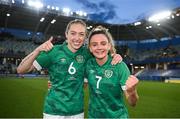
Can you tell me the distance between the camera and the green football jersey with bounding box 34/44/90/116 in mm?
4395

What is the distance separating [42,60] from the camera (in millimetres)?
4578

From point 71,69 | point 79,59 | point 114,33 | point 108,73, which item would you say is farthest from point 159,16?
point 108,73

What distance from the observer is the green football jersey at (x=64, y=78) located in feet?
14.4

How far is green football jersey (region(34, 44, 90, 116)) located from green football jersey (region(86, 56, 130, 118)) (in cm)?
28

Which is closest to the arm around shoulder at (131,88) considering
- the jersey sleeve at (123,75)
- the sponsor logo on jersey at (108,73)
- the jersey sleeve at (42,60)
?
the jersey sleeve at (123,75)

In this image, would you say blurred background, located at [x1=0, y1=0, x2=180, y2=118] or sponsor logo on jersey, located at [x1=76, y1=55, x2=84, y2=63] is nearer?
sponsor logo on jersey, located at [x1=76, y1=55, x2=84, y2=63]

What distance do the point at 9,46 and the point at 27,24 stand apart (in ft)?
22.6

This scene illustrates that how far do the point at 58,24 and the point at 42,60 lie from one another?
66.4m

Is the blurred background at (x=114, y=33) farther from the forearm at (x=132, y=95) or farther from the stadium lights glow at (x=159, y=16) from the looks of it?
the forearm at (x=132, y=95)

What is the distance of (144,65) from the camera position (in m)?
77.6

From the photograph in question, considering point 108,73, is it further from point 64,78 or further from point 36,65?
point 36,65

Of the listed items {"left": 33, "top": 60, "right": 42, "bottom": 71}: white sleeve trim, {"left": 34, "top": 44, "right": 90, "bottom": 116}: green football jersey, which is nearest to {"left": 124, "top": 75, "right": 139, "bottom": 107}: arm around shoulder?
{"left": 34, "top": 44, "right": 90, "bottom": 116}: green football jersey

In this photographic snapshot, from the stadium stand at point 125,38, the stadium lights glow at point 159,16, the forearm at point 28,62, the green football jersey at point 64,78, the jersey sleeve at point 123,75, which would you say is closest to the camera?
the jersey sleeve at point 123,75

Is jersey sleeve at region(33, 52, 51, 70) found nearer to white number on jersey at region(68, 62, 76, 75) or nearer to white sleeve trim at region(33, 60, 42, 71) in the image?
white sleeve trim at region(33, 60, 42, 71)
